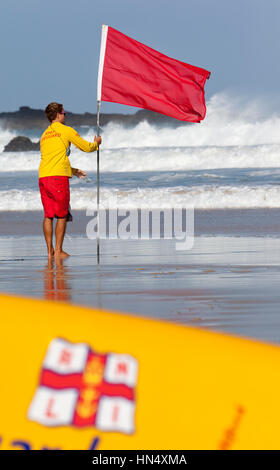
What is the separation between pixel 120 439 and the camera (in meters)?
1.63

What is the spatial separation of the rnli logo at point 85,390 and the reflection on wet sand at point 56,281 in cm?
413

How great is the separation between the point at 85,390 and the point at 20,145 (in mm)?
46038

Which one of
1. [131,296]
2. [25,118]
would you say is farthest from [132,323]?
[25,118]

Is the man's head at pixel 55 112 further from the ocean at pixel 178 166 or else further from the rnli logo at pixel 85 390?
the ocean at pixel 178 166

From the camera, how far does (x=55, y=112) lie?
28.0 feet

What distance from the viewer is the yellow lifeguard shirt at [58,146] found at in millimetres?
8453

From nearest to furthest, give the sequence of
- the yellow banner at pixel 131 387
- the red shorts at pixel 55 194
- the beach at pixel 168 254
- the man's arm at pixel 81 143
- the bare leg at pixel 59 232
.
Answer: the yellow banner at pixel 131 387
the beach at pixel 168 254
the man's arm at pixel 81 143
the red shorts at pixel 55 194
the bare leg at pixel 59 232

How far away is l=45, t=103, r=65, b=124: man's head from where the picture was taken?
848cm

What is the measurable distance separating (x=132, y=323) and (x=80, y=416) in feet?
0.98

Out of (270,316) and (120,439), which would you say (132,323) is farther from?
(270,316)

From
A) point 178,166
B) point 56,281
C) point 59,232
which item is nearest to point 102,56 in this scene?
point 59,232

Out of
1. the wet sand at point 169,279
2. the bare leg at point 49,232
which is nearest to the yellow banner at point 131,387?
the wet sand at point 169,279

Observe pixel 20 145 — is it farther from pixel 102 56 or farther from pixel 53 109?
pixel 53 109
